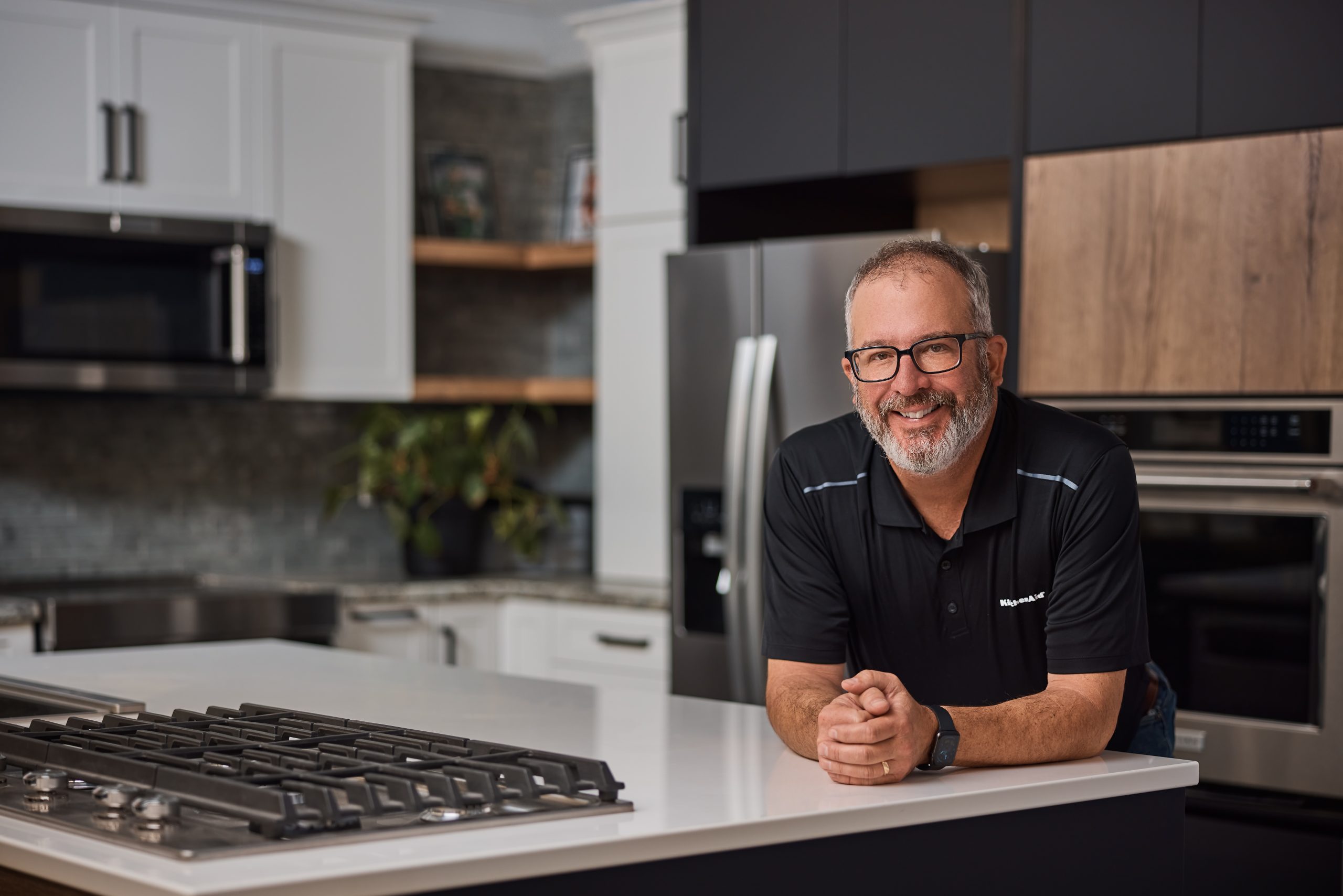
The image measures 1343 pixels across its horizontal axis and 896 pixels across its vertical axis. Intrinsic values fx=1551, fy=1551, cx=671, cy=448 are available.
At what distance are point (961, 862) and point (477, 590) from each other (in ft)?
10.3

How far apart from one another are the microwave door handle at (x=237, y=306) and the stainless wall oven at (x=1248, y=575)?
2.37m

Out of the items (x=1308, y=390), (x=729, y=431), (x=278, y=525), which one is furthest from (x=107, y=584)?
(x=1308, y=390)

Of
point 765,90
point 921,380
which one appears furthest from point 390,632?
point 921,380

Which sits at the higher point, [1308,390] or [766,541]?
[1308,390]

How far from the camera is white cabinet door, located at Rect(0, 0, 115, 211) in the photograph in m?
4.07

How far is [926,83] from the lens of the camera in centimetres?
344

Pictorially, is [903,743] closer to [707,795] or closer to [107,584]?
[707,795]

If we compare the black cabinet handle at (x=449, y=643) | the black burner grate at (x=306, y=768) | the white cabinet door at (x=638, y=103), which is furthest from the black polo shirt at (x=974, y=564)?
the white cabinet door at (x=638, y=103)

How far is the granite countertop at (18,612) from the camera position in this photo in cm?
375

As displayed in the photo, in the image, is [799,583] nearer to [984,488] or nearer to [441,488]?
[984,488]

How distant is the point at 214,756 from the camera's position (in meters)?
1.49

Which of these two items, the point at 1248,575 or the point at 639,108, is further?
the point at 639,108

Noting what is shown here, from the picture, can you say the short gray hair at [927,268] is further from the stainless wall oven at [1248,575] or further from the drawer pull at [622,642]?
the drawer pull at [622,642]

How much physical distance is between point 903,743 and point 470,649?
3.11m
